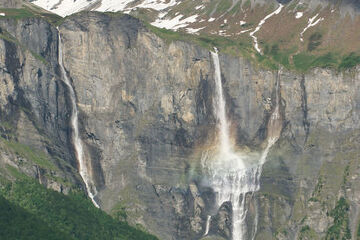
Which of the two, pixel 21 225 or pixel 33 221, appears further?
pixel 33 221

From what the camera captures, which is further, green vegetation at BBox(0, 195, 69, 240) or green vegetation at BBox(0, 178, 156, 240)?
green vegetation at BBox(0, 178, 156, 240)

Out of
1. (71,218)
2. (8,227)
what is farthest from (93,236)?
(8,227)

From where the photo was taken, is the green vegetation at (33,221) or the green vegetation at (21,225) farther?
the green vegetation at (33,221)

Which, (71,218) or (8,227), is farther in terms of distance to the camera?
(71,218)

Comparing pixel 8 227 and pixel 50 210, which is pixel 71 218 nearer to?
pixel 50 210

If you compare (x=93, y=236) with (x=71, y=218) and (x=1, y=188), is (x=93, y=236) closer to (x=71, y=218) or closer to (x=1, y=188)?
Answer: (x=71, y=218)

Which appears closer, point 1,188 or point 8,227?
point 8,227
